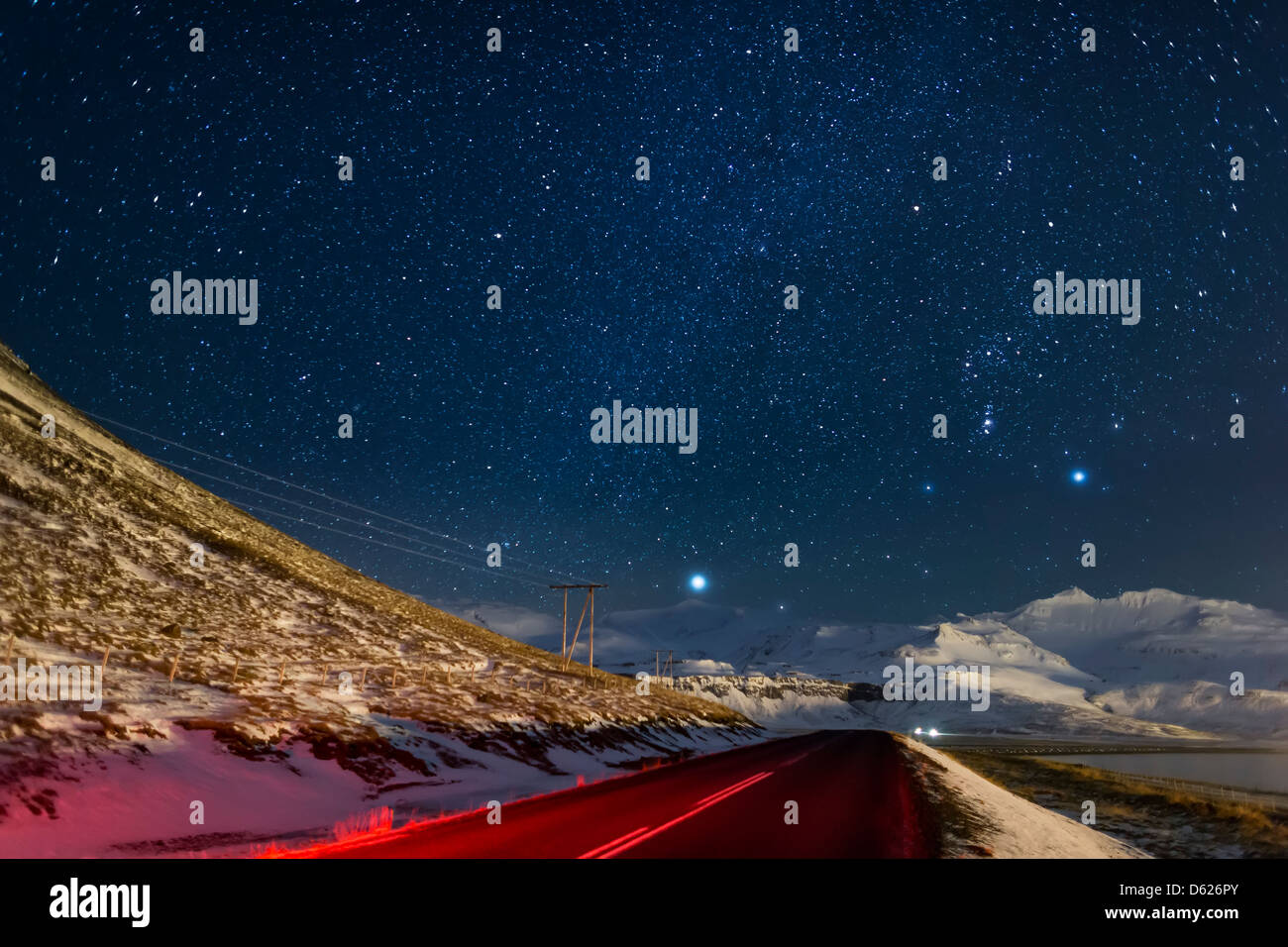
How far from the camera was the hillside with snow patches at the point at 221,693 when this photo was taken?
14.1 metres

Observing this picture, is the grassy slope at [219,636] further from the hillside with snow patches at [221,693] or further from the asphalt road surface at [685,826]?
the asphalt road surface at [685,826]

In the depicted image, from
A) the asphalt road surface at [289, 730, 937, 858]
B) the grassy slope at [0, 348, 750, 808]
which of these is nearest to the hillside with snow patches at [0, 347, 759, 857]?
the grassy slope at [0, 348, 750, 808]

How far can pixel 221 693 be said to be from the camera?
23.7m

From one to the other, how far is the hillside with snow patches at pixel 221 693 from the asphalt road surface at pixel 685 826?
11.4ft

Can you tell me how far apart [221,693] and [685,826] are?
60.8 feet

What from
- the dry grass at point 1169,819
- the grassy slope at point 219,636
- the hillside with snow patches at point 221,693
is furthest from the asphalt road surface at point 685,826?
the dry grass at point 1169,819

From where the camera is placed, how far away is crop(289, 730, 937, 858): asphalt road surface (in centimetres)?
1075

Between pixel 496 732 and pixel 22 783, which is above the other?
pixel 22 783

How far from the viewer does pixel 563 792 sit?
61.9 feet

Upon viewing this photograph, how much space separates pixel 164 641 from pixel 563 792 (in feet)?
73.0

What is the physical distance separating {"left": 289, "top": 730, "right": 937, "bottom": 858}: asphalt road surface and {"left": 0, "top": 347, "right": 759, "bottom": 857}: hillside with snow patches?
11.4 ft

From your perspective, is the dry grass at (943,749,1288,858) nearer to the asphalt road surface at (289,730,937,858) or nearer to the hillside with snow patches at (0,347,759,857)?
the asphalt road surface at (289,730,937,858)
